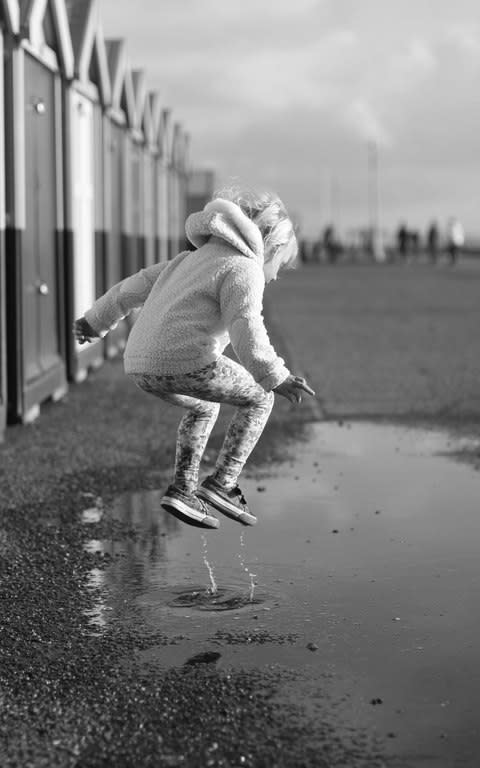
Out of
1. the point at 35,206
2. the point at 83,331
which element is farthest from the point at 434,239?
the point at 83,331

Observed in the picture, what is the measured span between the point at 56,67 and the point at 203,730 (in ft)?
28.3

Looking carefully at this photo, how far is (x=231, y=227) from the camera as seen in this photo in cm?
532

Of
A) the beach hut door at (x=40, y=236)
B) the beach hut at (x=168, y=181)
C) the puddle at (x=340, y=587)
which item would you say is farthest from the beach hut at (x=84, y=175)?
the beach hut at (x=168, y=181)

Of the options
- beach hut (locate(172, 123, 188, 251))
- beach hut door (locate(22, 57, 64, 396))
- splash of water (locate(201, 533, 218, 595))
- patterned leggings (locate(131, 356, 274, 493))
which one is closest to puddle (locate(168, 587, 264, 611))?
splash of water (locate(201, 533, 218, 595))

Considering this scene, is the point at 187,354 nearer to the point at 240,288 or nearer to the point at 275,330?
the point at 240,288

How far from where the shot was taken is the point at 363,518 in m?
6.80

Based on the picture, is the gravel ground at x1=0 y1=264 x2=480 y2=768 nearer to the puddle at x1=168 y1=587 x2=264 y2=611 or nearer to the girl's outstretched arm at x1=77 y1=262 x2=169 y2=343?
the puddle at x1=168 y1=587 x2=264 y2=611

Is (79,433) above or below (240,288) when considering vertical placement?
below

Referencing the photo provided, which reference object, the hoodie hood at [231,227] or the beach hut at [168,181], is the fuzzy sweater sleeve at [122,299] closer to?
the hoodie hood at [231,227]

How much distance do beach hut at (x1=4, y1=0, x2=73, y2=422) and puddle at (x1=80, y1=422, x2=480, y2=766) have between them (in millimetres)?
2721

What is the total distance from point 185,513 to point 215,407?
0.54 metres

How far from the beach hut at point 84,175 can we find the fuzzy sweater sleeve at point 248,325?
723cm

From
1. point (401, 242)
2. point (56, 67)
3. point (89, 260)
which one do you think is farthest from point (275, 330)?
point (401, 242)

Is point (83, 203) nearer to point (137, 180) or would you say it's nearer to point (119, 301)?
point (137, 180)
